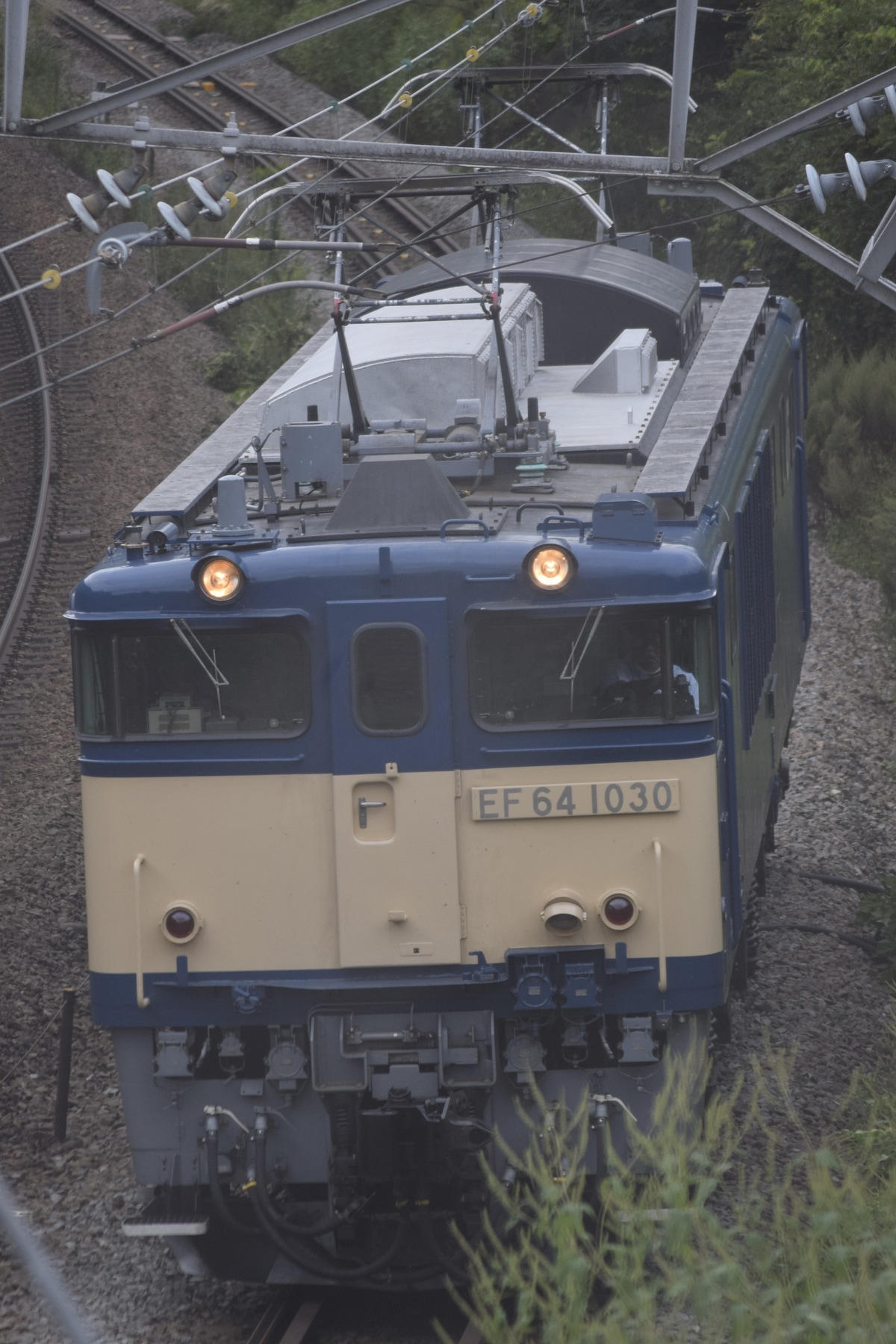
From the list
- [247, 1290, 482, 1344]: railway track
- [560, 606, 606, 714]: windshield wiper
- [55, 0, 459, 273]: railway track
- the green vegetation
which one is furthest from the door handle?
[55, 0, 459, 273]: railway track

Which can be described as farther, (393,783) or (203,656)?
(203,656)

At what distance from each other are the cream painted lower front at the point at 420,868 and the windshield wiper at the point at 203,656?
0.37 m

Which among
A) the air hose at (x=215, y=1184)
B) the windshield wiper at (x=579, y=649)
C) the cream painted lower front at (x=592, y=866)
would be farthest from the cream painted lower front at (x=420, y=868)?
the air hose at (x=215, y=1184)

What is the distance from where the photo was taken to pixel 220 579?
693cm

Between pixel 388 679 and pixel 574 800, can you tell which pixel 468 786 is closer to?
pixel 574 800

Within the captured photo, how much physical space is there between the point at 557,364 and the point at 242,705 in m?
4.64

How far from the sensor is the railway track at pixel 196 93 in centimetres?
2389

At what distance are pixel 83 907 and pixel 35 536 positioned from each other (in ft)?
19.1

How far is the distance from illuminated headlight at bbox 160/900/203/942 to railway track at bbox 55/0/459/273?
1673cm

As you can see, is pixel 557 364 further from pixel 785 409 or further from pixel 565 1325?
pixel 565 1325

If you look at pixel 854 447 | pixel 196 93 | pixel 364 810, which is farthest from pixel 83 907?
pixel 196 93

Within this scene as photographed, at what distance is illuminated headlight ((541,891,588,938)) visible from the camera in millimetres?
6820

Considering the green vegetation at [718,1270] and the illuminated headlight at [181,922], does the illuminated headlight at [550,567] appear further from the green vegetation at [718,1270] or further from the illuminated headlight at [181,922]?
the green vegetation at [718,1270]

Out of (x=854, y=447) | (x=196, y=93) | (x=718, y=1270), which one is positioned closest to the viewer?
(x=718, y=1270)
